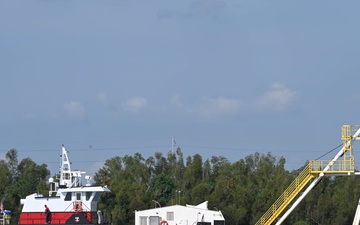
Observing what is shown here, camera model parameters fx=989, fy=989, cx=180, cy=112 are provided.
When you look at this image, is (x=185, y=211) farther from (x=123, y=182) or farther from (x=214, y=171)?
(x=214, y=171)

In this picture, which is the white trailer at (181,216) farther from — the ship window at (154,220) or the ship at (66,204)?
the ship at (66,204)

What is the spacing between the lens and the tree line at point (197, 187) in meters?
116

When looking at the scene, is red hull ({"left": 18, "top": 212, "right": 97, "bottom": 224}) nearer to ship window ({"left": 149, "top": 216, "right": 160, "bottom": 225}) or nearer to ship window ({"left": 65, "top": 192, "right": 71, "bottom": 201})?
ship window ({"left": 65, "top": 192, "right": 71, "bottom": 201})

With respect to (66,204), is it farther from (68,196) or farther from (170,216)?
(170,216)

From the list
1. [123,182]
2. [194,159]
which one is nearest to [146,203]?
[123,182]

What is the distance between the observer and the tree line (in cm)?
11631

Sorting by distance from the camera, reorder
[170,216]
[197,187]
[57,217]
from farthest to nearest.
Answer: [197,187]
[170,216]
[57,217]

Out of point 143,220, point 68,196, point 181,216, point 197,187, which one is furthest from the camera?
point 197,187

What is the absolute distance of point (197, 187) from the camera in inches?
4614

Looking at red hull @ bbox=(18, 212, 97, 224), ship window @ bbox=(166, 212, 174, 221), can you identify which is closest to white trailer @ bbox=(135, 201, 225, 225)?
ship window @ bbox=(166, 212, 174, 221)

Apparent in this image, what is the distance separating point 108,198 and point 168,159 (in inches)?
886

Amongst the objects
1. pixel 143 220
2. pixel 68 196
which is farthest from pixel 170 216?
pixel 68 196

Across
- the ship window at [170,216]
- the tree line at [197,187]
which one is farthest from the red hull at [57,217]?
the tree line at [197,187]

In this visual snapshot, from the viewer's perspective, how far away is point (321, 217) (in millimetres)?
119750
